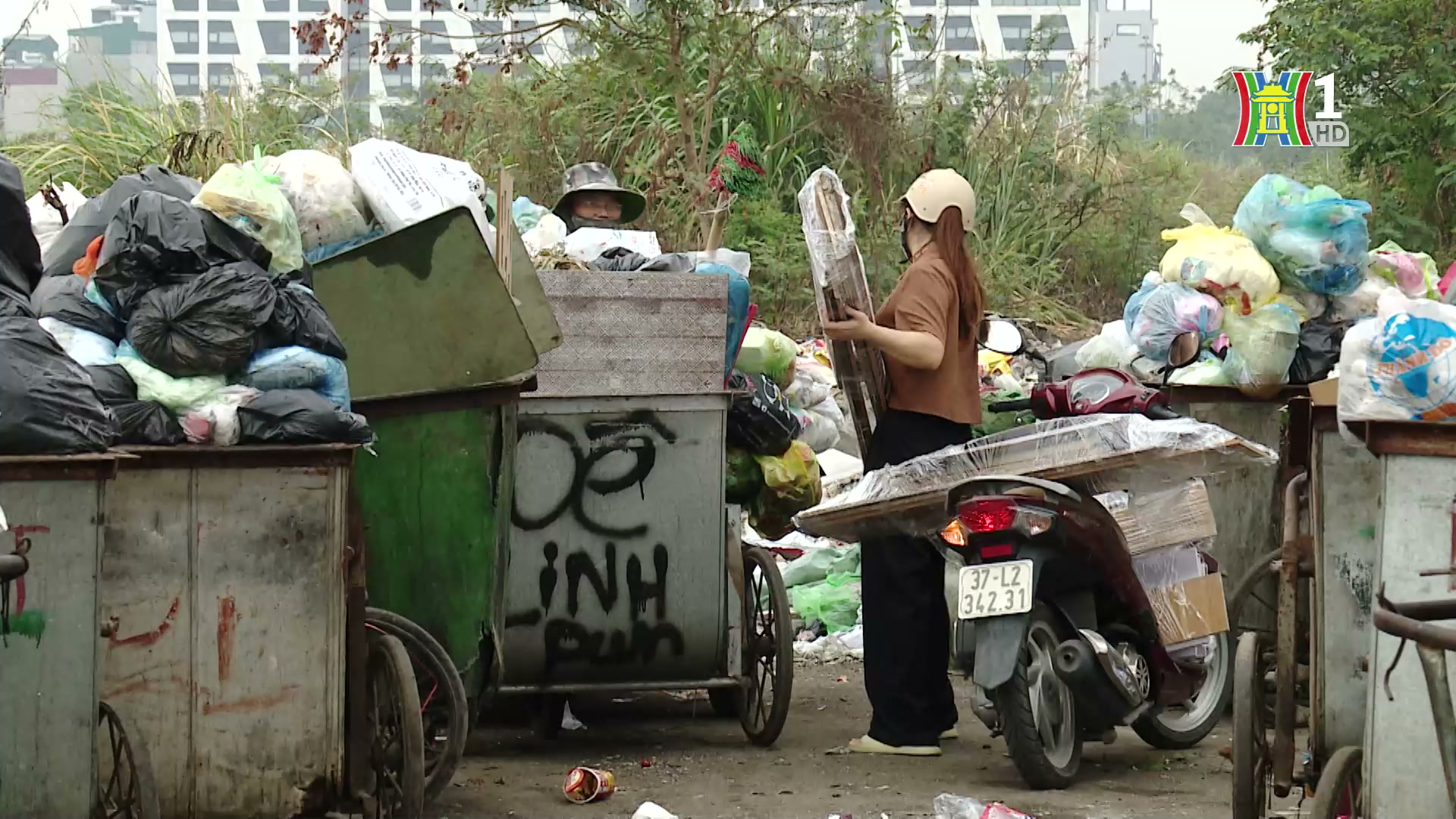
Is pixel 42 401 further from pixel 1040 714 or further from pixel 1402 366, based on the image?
pixel 1040 714

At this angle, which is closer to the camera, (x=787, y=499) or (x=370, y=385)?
(x=370, y=385)

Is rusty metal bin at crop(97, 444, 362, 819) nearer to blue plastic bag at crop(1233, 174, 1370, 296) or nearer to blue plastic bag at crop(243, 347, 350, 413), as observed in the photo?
blue plastic bag at crop(243, 347, 350, 413)

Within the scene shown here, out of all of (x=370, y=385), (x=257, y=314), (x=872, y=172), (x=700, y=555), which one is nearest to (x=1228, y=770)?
(x=700, y=555)

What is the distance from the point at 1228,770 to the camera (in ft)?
21.8

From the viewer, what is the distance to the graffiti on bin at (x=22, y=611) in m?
4.07

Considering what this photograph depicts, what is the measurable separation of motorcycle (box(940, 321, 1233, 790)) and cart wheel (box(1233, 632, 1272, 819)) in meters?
0.91

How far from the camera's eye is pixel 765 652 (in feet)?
23.9

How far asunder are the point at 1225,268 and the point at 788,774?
2525mm

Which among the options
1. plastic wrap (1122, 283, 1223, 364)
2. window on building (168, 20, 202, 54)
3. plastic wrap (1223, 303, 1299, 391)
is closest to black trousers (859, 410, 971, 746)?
plastic wrap (1122, 283, 1223, 364)

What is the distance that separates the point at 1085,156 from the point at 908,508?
13.4 m

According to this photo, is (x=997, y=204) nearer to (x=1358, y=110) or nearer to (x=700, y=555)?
(x=1358, y=110)

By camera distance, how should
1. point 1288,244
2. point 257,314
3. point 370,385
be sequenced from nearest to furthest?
point 257,314, point 370,385, point 1288,244

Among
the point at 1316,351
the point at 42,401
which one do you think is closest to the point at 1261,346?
the point at 1316,351

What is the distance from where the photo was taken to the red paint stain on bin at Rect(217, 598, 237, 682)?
15.8 ft
